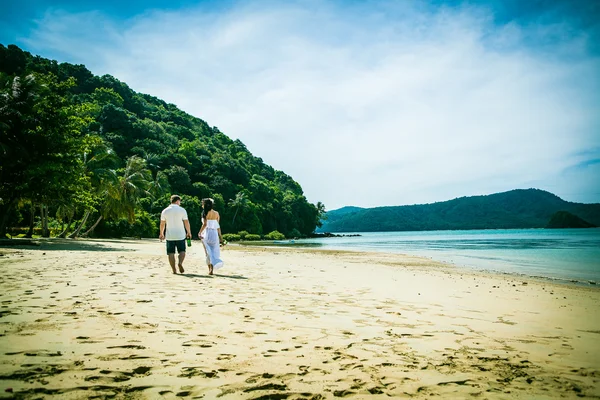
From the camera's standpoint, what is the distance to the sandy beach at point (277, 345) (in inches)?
92.1

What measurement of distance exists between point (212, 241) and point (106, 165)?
2960cm

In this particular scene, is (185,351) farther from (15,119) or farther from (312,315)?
(15,119)

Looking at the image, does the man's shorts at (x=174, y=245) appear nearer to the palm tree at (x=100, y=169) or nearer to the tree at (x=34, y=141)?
the tree at (x=34, y=141)

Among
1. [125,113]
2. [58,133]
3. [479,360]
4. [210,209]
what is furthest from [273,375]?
[125,113]

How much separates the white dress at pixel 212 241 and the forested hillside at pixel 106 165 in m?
13.7

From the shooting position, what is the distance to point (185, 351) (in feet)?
9.68

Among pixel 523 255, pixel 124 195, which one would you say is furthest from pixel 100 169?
pixel 523 255

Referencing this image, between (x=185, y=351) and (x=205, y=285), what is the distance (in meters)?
3.91

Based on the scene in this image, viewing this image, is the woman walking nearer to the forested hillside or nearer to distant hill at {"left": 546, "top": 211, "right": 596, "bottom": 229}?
the forested hillside

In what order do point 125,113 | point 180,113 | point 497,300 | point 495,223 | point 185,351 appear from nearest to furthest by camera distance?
point 185,351
point 497,300
point 125,113
point 180,113
point 495,223

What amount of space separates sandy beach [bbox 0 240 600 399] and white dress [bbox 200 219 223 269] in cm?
268

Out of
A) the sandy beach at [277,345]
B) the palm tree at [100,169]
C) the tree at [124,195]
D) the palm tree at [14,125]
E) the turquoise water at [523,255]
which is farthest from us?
the tree at [124,195]

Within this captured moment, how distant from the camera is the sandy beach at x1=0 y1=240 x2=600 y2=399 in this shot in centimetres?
234

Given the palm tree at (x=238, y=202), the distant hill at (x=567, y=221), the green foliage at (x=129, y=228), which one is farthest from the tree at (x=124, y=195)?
the distant hill at (x=567, y=221)
